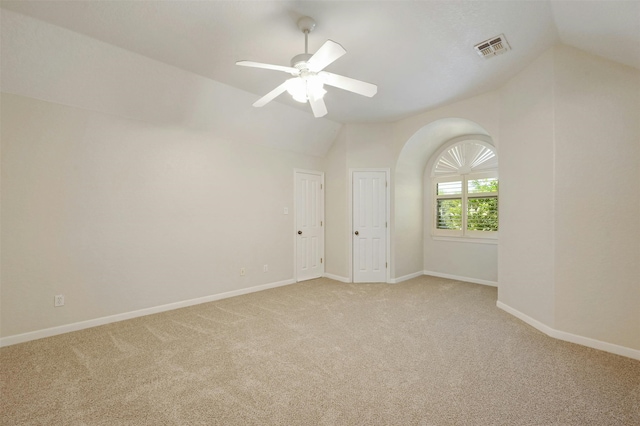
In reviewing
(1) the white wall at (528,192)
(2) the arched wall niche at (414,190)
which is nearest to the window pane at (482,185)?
(2) the arched wall niche at (414,190)

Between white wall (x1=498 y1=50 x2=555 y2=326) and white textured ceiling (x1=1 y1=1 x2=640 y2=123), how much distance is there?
1.19 ft

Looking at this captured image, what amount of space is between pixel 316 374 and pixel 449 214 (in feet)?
14.5

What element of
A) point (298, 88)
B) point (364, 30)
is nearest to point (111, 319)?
point (298, 88)

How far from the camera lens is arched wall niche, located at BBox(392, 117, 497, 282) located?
4.90 meters

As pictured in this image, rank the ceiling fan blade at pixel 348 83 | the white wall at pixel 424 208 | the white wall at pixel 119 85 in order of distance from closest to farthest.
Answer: the ceiling fan blade at pixel 348 83 → the white wall at pixel 119 85 → the white wall at pixel 424 208

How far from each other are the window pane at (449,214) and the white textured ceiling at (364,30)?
2.66 m

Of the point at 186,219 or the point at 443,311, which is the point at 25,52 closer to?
the point at 186,219

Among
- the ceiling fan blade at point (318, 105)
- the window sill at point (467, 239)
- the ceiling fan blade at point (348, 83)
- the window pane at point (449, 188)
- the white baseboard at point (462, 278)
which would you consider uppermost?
the ceiling fan blade at point (348, 83)

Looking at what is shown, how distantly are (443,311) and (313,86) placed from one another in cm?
314

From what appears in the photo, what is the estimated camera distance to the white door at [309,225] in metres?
5.32

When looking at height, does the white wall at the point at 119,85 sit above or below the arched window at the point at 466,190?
above

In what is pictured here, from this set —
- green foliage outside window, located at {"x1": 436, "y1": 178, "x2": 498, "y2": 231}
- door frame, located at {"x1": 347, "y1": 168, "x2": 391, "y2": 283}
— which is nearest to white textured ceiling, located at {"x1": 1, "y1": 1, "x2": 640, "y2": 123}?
door frame, located at {"x1": 347, "y1": 168, "x2": 391, "y2": 283}

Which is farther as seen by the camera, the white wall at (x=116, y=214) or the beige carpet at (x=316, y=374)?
the white wall at (x=116, y=214)

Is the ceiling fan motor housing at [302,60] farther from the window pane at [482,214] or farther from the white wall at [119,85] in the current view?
the window pane at [482,214]
